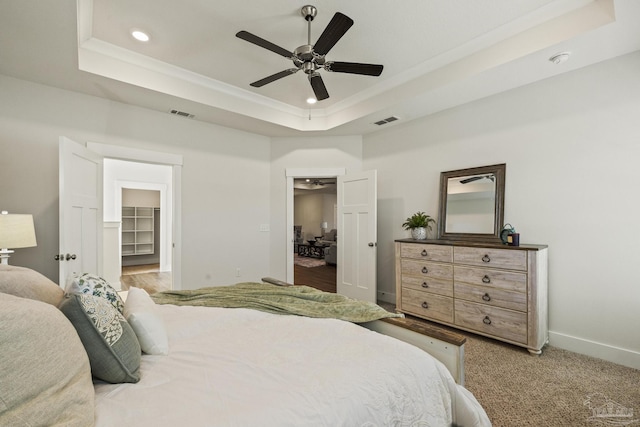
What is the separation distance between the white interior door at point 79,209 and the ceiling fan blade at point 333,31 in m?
2.30

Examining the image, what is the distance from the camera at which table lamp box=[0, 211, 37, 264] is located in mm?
2134

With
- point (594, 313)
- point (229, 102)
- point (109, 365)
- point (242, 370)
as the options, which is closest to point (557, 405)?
point (594, 313)

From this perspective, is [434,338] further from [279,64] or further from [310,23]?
[279,64]

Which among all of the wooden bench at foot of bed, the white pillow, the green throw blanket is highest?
the white pillow

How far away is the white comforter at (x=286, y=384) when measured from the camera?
86 cm

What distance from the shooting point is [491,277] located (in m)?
2.79

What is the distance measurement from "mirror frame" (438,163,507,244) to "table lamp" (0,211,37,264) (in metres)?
3.99

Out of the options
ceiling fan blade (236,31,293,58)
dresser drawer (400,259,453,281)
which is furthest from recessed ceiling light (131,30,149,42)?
dresser drawer (400,259,453,281)

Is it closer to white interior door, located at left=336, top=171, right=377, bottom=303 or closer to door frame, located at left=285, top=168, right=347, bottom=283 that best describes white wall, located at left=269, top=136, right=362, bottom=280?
door frame, located at left=285, top=168, right=347, bottom=283

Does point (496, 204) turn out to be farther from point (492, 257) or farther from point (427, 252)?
point (427, 252)

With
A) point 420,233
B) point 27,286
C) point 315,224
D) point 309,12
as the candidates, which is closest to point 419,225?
point 420,233

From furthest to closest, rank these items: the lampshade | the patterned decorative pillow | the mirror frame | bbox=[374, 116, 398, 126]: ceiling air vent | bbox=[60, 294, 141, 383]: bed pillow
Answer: bbox=[374, 116, 398, 126]: ceiling air vent, the mirror frame, the lampshade, the patterned decorative pillow, bbox=[60, 294, 141, 383]: bed pillow

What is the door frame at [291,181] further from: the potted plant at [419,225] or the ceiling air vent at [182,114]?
the ceiling air vent at [182,114]

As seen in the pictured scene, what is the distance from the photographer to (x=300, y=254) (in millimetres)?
10148
